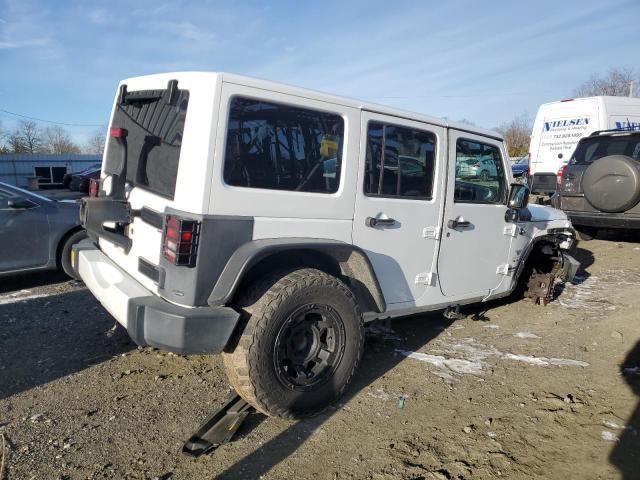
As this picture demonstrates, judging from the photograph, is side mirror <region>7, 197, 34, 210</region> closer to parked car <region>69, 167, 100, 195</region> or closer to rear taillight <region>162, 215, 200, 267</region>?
rear taillight <region>162, 215, 200, 267</region>

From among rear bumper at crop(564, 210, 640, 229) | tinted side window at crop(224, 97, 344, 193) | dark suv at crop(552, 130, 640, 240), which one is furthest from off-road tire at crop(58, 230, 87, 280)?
rear bumper at crop(564, 210, 640, 229)

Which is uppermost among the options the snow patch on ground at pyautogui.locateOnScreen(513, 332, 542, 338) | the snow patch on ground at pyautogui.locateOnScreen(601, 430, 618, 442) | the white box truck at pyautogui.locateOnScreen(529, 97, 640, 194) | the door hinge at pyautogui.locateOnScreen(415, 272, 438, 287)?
the white box truck at pyautogui.locateOnScreen(529, 97, 640, 194)

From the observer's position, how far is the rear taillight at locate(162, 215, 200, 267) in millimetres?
2520

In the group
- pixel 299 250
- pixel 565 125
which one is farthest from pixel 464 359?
pixel 565 125

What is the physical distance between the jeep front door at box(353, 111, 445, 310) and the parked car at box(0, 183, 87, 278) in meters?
4.13

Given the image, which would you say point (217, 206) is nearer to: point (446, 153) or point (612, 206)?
point (446, 153)

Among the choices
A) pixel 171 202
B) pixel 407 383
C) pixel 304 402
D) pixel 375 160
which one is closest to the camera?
pixel 171 202

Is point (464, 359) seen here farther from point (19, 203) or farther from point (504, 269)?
point (19, 203)

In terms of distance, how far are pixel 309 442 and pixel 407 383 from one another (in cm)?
105

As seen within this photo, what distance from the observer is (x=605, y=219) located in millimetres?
7305

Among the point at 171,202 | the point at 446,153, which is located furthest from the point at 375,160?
the point at 171,202

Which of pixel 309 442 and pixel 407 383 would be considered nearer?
pixel 309 442

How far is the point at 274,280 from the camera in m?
2.87

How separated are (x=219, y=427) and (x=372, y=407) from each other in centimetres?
104
